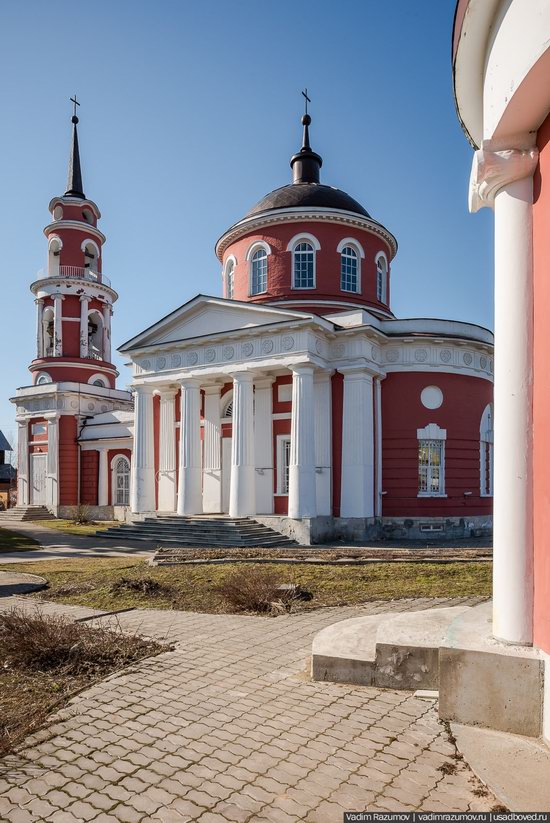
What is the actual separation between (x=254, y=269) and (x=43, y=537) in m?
12.8

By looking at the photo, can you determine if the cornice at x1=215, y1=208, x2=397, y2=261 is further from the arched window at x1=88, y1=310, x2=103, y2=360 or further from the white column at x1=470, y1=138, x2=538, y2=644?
the white column at x1=470, y1=138, x2=538, y2=644

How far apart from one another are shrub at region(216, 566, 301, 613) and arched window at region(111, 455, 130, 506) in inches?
923

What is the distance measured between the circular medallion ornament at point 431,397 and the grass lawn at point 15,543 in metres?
13.3

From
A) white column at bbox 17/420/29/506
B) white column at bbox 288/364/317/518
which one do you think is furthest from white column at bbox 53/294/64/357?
white column at bbox 288/364/317/518

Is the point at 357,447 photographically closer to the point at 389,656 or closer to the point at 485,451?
the point at 485,451

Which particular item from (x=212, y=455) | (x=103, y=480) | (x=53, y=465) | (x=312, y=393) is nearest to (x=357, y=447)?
(x=312, y=393)

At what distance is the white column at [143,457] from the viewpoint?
78.2 ft

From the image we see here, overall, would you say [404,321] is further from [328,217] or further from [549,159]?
[549,159]

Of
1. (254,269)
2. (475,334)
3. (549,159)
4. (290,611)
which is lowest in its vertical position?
(290,611)

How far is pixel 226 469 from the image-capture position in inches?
934

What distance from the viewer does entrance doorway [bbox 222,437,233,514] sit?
23531mm

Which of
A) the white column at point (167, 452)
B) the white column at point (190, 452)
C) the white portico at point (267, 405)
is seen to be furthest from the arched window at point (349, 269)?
the white column at point (167, 452)

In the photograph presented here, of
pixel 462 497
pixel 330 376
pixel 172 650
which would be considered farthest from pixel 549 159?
pixel 462 497

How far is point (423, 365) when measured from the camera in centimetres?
2133
